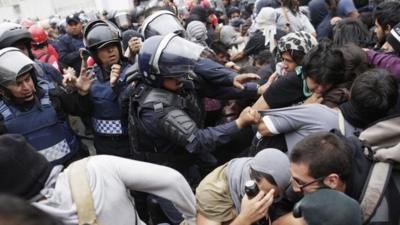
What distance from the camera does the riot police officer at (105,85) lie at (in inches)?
123

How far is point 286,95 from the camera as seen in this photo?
102 inches

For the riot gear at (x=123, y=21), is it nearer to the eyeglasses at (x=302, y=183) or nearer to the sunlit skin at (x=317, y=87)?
the sunlit skin at (x=317, y=87)

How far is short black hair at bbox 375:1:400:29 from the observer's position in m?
3.42

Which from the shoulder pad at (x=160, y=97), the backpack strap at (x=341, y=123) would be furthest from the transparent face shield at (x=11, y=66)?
the backpack strap at (x=341, y=123)

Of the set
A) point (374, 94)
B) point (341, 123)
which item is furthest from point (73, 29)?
point (374, 94)

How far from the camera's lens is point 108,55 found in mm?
3293

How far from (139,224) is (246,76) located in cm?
151

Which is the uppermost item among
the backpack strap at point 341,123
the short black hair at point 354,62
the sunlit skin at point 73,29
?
the short black hair at point 354,62

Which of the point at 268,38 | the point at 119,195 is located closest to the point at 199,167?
the point at 119,195

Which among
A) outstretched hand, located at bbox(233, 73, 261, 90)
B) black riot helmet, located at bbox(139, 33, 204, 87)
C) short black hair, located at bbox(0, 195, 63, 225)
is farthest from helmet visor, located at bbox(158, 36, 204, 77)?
short black hair, located at bbox(0, 195, 63, 225)

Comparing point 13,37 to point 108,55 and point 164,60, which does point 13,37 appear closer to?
point 108,55

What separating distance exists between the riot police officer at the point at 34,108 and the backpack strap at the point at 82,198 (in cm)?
145

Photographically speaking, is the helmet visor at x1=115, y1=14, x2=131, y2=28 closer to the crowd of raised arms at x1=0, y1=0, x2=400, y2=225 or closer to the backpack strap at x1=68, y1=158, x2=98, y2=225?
the crowd of raised arms at x1=0, y1=0, x2=400, y2=225

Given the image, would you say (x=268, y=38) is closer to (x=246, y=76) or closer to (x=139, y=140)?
(x=246, y=76)
